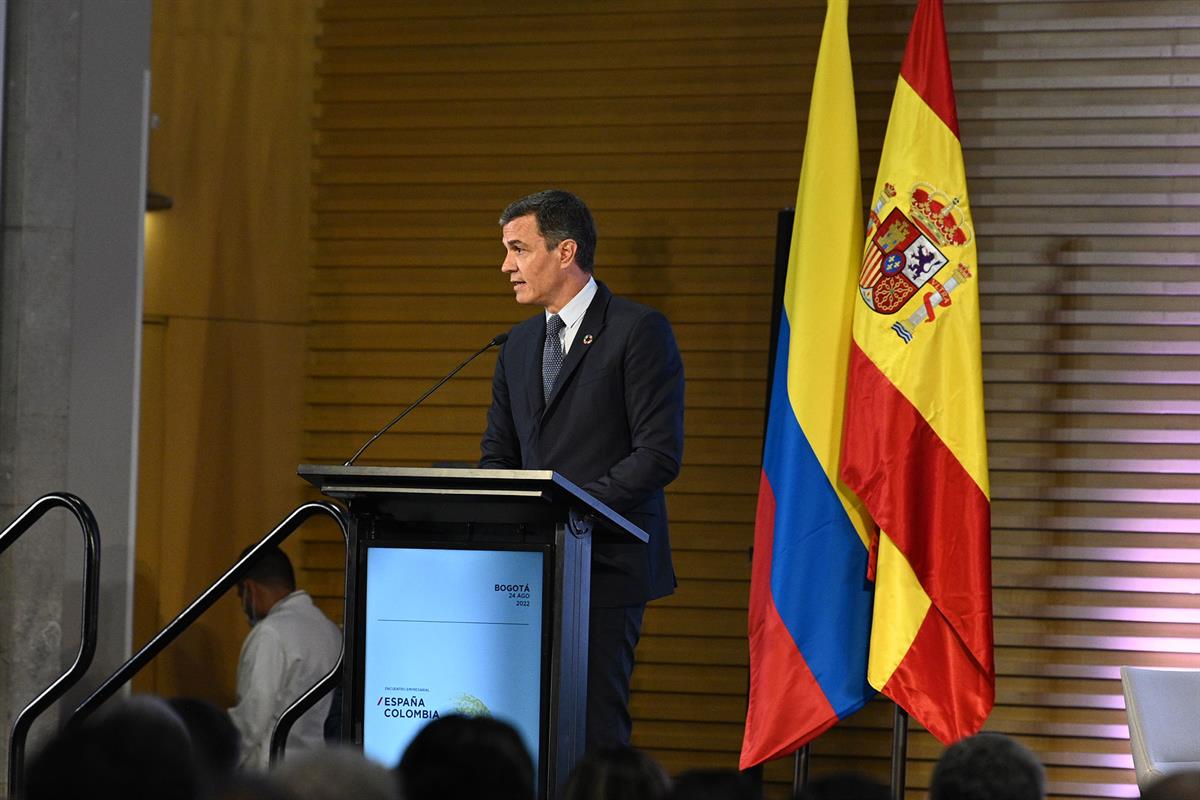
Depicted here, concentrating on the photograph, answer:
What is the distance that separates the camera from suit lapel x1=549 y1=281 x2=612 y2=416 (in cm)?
348

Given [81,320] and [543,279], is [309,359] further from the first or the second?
[543,279]

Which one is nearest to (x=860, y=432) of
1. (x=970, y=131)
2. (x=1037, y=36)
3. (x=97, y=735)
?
(x=970, y=131)

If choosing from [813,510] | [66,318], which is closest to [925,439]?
Result: [813,510]

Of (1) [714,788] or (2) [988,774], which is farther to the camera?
(2) [988,774]

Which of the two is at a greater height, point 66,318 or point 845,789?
point 66,318

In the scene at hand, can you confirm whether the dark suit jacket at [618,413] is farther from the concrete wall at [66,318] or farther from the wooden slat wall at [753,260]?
the concrete wall at [66,318]

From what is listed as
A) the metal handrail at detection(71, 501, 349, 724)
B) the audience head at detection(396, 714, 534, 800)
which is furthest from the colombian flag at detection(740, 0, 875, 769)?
the audience head at detection(396, 714, 534, 800)

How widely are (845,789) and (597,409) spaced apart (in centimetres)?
190

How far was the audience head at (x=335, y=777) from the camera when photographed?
1.36m

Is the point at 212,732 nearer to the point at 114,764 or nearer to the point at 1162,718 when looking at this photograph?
the point at 114,764

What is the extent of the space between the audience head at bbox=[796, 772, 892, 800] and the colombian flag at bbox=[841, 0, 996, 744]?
2585mm

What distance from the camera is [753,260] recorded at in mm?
5336

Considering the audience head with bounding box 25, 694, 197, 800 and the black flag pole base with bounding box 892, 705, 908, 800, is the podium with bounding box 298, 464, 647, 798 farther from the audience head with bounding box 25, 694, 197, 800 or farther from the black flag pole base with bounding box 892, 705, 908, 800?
the black flag pole base with bounding box 892, 705, 908, 800

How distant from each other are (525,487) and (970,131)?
3.04 m
